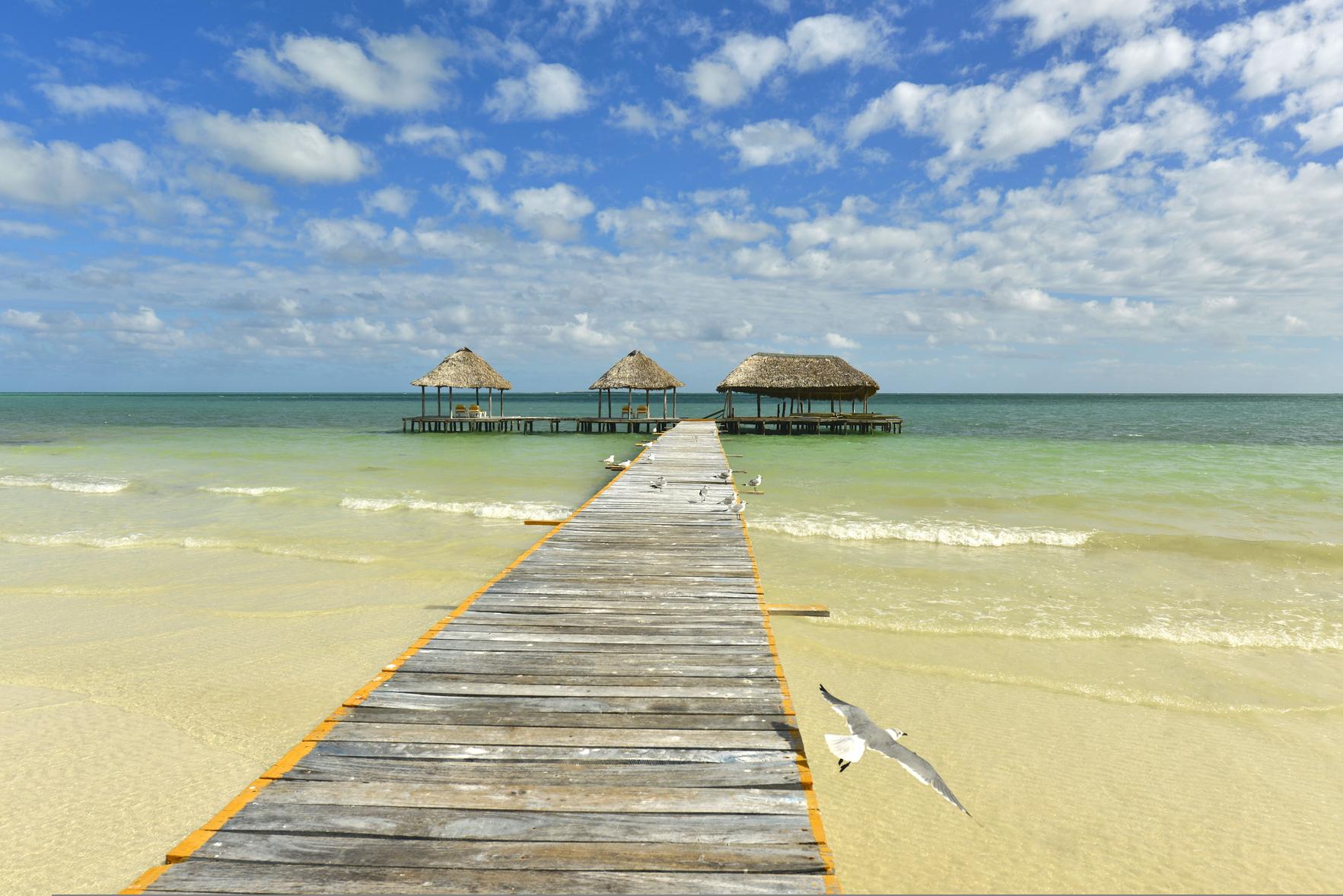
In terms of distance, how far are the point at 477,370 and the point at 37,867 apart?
1317 inches

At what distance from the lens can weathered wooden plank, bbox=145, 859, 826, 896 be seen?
1.95m

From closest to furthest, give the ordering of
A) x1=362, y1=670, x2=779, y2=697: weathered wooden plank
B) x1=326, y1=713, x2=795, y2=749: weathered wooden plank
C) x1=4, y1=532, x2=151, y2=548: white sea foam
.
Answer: x1=326, y1=713, x2=795, y2=749: weathered wooden plank, x1=362, y1=670, x2=779, y2=697: weathered wooden plank, x1=4, y1=532, x2=151, y2=548: white sea foam

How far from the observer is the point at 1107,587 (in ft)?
26.2

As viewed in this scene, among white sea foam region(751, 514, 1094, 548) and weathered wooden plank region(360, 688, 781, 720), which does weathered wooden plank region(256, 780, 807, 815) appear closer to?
weathered wooden plank region(360, 688, 781, 720)

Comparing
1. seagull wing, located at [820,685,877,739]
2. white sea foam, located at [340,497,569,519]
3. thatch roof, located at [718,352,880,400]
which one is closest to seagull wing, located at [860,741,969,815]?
seagull wing, located at [820,685,877,739]

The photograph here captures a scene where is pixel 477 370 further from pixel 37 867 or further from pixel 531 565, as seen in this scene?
pixel 37 867

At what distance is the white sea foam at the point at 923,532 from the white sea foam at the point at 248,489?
11.2 meters

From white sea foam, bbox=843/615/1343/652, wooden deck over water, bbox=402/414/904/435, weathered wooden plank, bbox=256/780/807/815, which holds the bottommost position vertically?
white sea foam, bbox=843/615/1343/652

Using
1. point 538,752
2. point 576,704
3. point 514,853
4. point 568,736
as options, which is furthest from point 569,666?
point 514,853

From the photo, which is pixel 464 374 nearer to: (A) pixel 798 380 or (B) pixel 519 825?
(A) pixel 798 380

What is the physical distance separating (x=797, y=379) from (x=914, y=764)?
31218 millimetres

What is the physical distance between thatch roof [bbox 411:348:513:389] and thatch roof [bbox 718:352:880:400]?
12577 mm

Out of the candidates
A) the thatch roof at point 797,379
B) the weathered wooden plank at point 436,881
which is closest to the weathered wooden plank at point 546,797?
the weathered wooden plank at point 436,881

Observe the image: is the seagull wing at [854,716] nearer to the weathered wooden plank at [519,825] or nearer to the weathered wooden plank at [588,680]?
the weathered wooden plank at [588,680]
